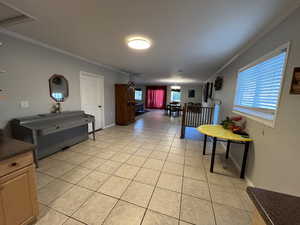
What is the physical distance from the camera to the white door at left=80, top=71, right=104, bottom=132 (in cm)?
385

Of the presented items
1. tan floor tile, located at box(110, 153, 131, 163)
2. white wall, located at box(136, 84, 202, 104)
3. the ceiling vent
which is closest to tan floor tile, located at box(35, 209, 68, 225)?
tan floor tile, located at box(110, 153, 131, 163)

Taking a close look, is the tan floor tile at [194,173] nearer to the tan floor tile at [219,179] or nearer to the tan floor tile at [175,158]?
the tan floor tile at [219,179]

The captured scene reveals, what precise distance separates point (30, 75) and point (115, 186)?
2769 mm

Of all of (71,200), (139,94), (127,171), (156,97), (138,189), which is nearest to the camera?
(71,200)

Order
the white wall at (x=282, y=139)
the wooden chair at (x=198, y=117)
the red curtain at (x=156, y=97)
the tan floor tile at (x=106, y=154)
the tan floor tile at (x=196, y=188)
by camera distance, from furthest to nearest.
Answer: the red curtain at (x=156, y=97) → the wooden chair at (x=198, y=117) → the tan floor tile at (x=106, y=154) → the tan floor tile at (x=196, y=188) → the white wall at (x=282, y=139)

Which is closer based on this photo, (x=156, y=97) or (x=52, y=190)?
(x=52, y=190)

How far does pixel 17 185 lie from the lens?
115cm

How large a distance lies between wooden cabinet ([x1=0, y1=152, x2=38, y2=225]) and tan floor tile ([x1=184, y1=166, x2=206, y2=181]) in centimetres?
212

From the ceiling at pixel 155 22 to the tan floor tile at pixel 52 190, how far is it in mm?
2454

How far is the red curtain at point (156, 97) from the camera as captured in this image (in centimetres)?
1130

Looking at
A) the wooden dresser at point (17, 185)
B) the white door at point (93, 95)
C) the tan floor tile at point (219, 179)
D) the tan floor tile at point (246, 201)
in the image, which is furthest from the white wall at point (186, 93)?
the wooden dresser at point (17, 185)

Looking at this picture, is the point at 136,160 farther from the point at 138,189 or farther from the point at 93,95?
the point at 93,95

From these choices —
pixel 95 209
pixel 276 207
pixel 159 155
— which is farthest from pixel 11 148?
pixel 159 155

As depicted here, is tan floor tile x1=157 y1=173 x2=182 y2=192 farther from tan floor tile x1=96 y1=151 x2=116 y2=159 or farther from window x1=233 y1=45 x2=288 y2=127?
window x1=233 y1=45 x2=288 y2=127
